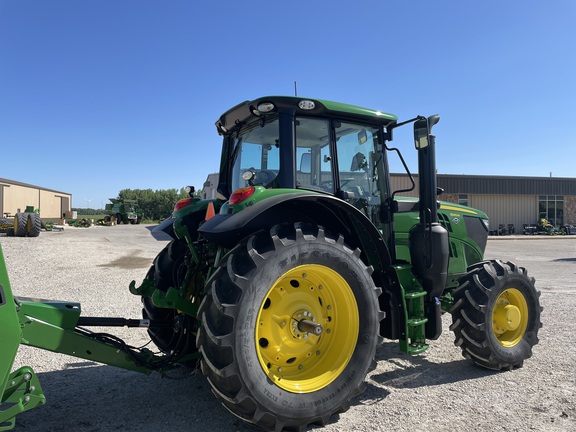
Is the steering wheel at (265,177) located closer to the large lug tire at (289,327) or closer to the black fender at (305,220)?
the black fender at (305,220)

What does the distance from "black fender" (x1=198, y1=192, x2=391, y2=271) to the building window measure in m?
34.3

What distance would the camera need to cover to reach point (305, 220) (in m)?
3.50

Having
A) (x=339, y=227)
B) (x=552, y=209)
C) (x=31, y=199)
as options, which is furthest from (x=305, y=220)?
(x=31, y=199)

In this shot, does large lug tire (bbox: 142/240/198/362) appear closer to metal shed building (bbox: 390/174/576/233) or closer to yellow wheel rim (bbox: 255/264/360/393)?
yellow wheel rim (bbox: 255/264/360/393)

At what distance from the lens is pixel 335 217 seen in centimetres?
349

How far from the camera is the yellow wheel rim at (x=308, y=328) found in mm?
3086

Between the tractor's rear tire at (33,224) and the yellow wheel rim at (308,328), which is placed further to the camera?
the tractor's rear tire at (33,224)

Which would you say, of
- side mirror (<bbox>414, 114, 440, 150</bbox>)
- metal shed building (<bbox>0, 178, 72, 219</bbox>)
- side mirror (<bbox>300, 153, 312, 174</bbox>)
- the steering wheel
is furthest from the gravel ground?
metal shed building (<bbox>0, 178, 72, 219</bbox>)

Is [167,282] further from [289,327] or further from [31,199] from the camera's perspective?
[31,199]

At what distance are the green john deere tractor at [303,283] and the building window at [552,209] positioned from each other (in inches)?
1289

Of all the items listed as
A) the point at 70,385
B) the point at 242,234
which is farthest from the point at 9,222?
the point at 242,234

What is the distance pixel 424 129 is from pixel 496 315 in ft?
6.79

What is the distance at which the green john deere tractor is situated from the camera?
Result: 2.72 m

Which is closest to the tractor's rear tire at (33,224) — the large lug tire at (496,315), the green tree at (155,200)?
the large lug tire at (496,315)
